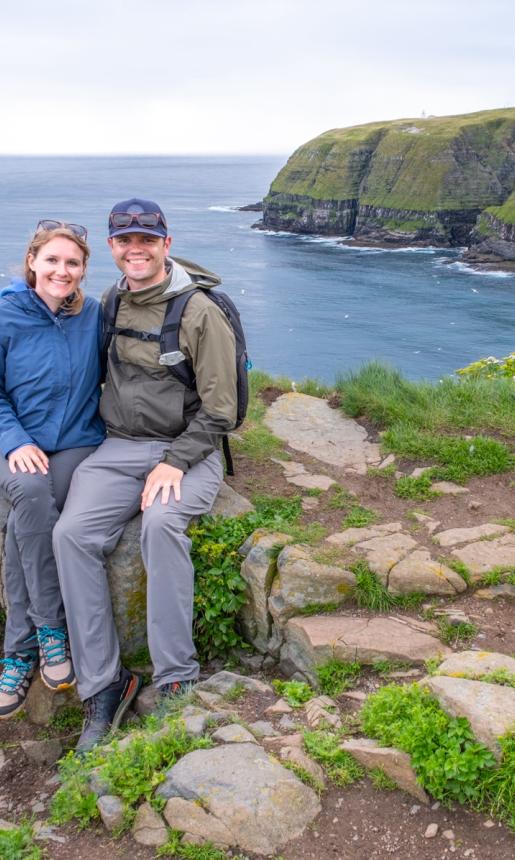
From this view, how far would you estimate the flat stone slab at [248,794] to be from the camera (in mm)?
3688

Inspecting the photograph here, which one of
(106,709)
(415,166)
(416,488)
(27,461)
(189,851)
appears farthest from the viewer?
(415,166)

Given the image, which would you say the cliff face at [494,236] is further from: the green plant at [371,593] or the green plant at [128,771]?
the green plant at [128,771]

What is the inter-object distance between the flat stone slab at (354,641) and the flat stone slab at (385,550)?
1.39ft

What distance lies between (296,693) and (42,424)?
2701mm

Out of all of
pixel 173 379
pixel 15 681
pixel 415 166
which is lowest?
pixel 15 681

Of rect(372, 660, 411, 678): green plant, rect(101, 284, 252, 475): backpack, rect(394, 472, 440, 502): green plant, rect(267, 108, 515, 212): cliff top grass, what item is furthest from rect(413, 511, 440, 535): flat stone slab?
rect(267, 108, 515, 212): cliff top grass

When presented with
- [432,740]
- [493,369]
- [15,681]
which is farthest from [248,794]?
[493,369]

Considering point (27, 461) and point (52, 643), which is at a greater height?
point (27, 461)

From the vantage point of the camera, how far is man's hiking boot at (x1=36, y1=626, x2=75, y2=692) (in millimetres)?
5316

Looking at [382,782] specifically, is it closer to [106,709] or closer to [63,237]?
[106,709]

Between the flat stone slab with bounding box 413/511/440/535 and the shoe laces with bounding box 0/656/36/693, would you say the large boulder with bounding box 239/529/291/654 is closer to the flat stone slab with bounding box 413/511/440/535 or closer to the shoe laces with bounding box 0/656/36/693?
the flat stone slab with bounding box 413/511/440/535

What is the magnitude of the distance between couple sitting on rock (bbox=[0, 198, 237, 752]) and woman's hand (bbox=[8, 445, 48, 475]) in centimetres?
1

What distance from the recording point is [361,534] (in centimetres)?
627

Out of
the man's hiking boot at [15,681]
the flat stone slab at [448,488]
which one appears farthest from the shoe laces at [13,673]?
the flat stone slab at [448,488]
